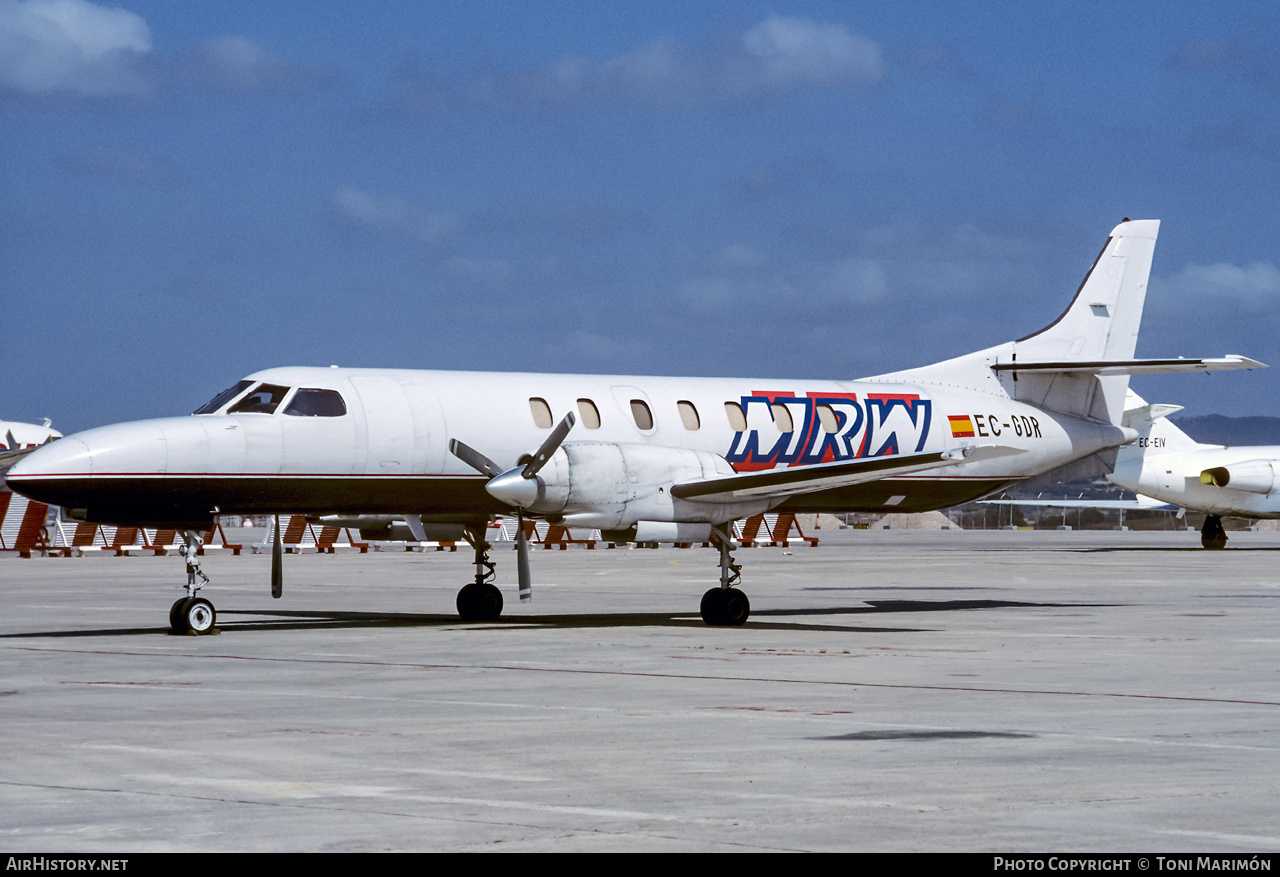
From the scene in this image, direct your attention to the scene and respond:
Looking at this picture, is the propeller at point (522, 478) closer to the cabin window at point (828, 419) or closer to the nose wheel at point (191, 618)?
the nose wheel at point (191, 618)

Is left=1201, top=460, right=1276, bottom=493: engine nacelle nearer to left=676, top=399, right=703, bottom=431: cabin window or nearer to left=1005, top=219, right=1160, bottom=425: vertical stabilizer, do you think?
left=1005, top=219, right=1160, bottom=425: vertical stabilizer

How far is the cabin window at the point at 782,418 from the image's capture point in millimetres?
25328

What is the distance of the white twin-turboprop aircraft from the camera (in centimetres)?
2072

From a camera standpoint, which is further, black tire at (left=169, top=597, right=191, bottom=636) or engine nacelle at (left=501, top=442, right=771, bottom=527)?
engine nacelle at (left=501, top=442, right=771, bottom=527)

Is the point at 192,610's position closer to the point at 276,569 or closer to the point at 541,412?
the point at 276,569

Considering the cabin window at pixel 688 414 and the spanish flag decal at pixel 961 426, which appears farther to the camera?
the spanish flag decal at pixel 961 426

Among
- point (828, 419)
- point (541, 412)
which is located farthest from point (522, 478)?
point (828, 419)

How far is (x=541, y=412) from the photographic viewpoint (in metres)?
23.5

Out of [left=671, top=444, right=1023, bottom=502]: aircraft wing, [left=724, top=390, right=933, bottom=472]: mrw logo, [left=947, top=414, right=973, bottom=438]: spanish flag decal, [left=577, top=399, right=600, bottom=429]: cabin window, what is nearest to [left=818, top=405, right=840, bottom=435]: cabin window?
[left=724, top=390, right=933, bottom=472]: mrw logo

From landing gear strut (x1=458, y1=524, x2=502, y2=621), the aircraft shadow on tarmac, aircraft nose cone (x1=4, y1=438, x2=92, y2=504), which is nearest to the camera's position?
aircraft nose cone (x1=4, y1=438, x2=92, y2=504)

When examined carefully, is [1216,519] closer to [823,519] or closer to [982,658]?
[982,658]

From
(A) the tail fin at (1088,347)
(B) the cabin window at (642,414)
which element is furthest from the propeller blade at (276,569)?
(A) the tail fin at (1088,347)

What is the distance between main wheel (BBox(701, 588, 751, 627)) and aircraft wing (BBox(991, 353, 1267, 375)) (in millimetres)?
8025
